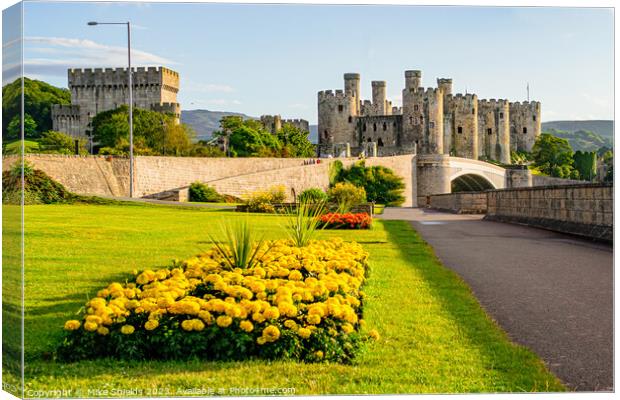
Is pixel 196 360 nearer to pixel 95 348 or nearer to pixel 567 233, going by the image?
pixel 95 348

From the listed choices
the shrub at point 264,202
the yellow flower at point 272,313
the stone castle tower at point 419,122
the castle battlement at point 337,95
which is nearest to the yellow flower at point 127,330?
the yellow flower at point 272,313

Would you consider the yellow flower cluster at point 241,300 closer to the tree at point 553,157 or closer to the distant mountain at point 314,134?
the tree at point 553,157

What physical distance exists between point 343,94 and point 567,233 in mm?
68606

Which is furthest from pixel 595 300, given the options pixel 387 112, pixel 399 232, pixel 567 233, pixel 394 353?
pixel 387 112

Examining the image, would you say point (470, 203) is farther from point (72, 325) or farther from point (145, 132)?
point (145, 132)

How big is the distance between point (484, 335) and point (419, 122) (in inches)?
2863

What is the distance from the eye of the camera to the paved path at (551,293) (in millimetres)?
5031

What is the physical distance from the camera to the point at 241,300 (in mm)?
5430

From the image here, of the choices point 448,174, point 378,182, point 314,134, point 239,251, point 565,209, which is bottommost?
point 239,251

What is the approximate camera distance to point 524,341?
558 centimetres

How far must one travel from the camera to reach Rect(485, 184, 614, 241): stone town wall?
36.5ft

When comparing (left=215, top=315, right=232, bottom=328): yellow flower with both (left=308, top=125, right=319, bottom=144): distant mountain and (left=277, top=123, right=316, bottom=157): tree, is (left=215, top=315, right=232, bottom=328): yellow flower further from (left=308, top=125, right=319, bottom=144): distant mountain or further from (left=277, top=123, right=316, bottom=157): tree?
(left=308, top=125, right=319, bottom=144): distant mountain

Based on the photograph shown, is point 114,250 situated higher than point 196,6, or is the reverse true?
point 196,6

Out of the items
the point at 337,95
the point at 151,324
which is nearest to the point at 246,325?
the point at 151,324
